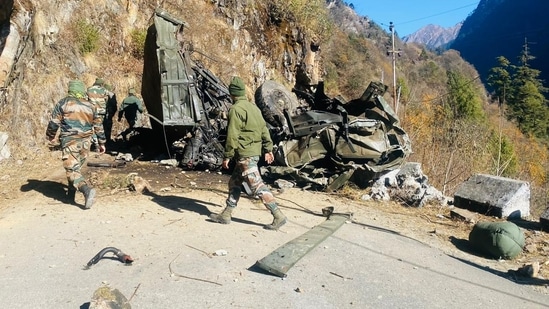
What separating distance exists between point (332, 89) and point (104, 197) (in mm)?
33852

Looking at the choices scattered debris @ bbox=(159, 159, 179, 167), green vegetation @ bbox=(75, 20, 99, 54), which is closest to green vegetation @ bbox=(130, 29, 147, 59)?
green vegetation @ bbox=(75, 20, 99, 54)

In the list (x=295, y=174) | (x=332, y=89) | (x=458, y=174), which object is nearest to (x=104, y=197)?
(x=295, y=174)

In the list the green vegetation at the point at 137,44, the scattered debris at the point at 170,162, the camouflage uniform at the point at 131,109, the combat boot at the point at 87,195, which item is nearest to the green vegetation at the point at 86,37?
the green vegetation at the point at 137,44

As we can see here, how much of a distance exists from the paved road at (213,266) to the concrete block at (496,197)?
2.06m

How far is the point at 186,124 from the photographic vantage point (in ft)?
29.9

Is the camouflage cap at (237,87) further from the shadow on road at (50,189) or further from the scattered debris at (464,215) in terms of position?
the scattered debris at (464,215)

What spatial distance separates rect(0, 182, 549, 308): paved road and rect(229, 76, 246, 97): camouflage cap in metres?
1.74

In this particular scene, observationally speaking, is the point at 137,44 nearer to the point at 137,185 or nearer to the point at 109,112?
the point at 109,112

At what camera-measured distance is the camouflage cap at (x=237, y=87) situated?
5.41 m

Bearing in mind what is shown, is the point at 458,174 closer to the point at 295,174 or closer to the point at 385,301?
the point at 295,174

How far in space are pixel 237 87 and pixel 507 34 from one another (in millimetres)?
150756

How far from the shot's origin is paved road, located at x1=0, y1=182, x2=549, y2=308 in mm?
3936

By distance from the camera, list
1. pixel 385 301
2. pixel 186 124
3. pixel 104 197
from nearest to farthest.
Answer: pixel 385 301
pixel 104 197
pixel 186 124

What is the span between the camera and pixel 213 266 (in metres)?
4.51
